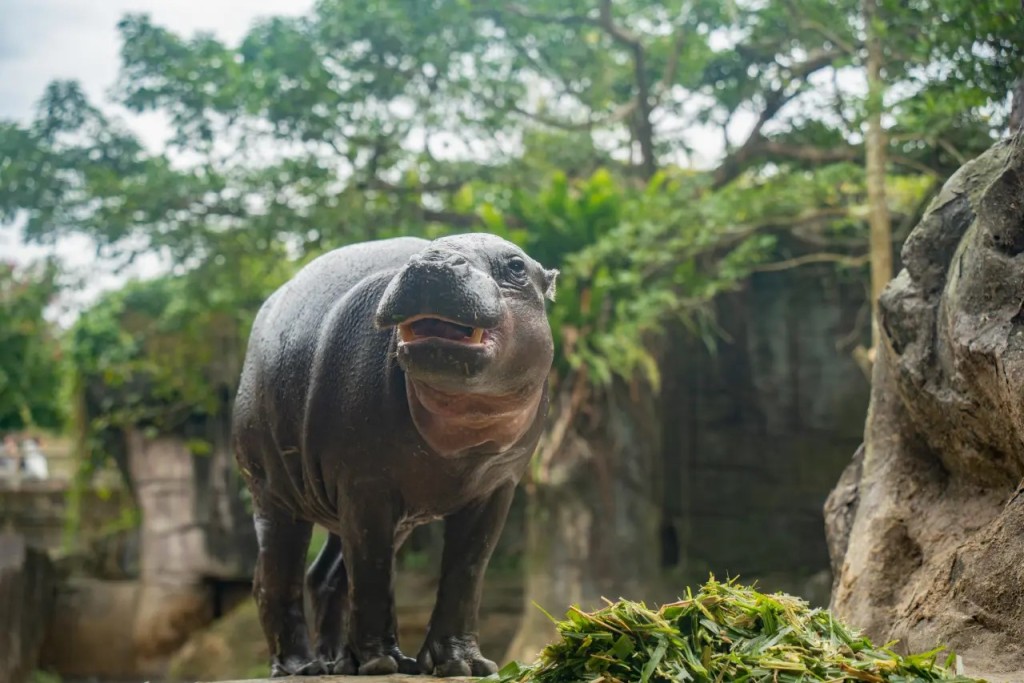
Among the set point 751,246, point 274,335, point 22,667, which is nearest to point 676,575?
point 751,246

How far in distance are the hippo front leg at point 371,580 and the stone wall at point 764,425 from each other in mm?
8082

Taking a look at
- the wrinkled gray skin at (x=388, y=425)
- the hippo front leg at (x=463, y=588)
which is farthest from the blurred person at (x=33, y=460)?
the hippo front leg at (x=463, y=588)

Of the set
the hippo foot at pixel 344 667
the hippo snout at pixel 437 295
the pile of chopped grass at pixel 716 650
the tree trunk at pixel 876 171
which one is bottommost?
the hippo foot at pixel 344 667

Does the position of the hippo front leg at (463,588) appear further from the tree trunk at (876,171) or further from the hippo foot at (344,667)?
the tree trunk at (876,171)

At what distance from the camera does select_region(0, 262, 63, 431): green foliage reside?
11.3 m

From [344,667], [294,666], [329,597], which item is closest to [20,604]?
[329,597]

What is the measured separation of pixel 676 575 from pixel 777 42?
4.88 metres

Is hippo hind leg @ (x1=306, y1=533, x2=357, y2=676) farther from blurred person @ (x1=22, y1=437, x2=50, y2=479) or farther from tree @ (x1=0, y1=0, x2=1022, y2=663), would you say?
blurred person @ (x1=22, y1=437, x2=50, y2=479)

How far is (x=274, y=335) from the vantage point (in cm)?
388

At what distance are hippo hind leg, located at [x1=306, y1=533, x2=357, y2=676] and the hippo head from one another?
108 centimetres

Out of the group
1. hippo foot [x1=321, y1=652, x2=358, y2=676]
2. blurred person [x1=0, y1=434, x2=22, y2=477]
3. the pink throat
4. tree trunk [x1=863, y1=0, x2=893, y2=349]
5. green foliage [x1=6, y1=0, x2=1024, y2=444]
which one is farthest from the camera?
blurred person [x1=0, y1=434, x2=22, y2=477]

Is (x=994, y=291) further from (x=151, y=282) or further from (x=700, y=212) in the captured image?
(x=151, y=282)

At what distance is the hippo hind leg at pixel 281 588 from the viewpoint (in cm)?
397

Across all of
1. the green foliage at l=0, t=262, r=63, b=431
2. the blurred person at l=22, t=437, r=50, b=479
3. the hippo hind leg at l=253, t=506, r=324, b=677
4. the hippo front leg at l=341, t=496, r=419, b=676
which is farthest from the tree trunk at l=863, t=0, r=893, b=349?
the blurred person at l=22, t=437, r=50, b=479
